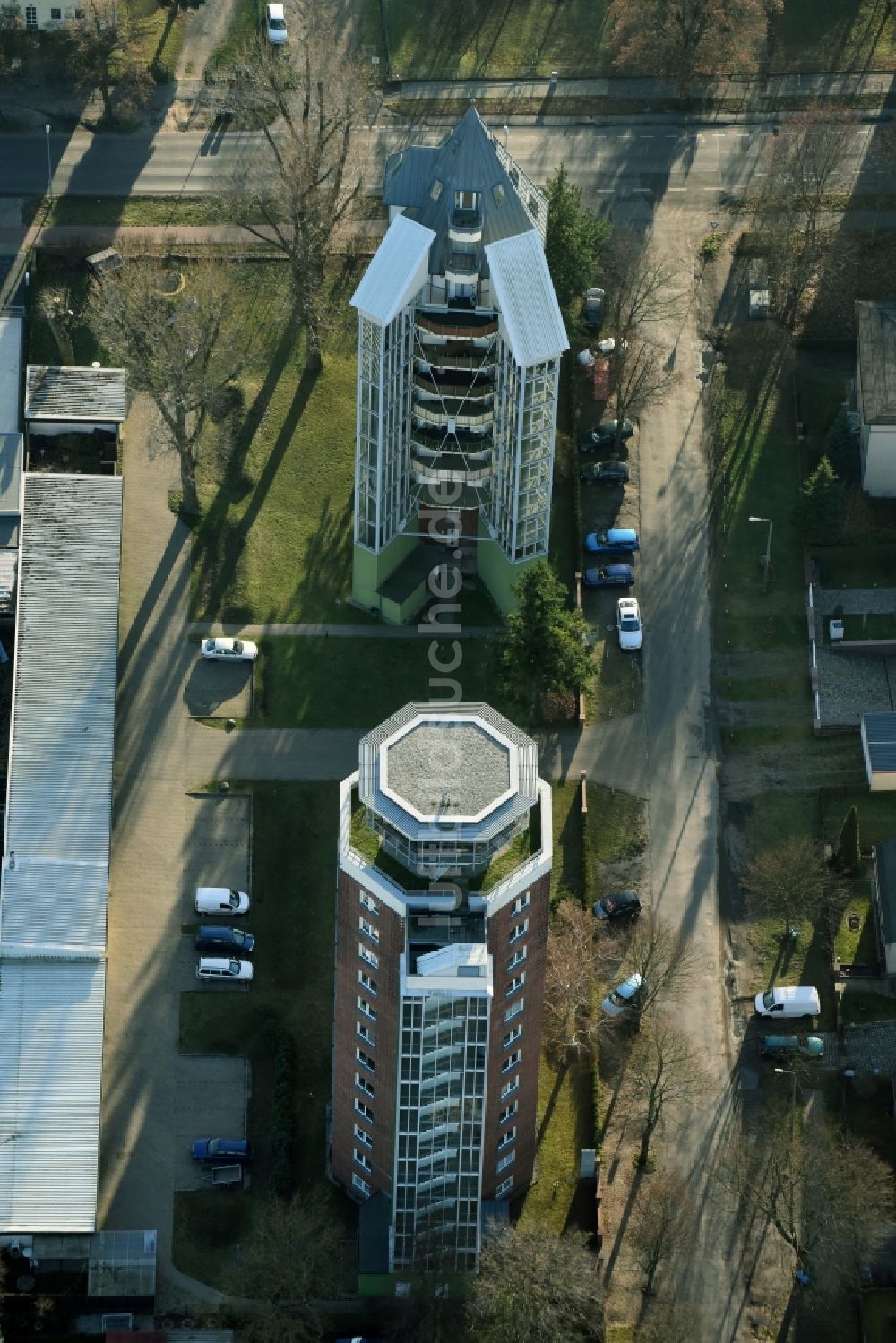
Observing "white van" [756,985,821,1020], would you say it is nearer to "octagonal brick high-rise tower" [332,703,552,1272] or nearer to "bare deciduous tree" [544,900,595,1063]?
"bare deciduous tree" [544,900,595,1063]

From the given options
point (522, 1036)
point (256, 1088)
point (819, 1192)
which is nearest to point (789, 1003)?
point (819, 1192)

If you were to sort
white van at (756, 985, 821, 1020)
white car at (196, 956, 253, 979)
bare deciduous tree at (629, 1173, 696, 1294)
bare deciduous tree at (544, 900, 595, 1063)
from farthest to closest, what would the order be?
1. white car at (196, 956, 253, 979)
2. white van at (756, 985, 821, 1020)
3. bare deciduous tree at (544, 900, 595, 1063)
4. bare deciduous tree at (629, 1173, 696, 1294)

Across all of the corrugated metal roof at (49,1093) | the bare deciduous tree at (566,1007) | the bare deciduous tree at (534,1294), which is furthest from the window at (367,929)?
the corrugated metal roof at (49,1093)

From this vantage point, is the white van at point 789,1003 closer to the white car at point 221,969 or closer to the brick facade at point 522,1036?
the brick facade at point 522,1036

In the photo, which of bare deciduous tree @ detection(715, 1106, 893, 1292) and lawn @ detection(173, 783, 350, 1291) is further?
lawn @ detection(173, 783, 350, 1291)

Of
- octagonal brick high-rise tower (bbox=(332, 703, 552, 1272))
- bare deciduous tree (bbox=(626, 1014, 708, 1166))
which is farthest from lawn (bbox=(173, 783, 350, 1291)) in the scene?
bare deciduous tree (bbox=(626, 1014, 708, 1166))
